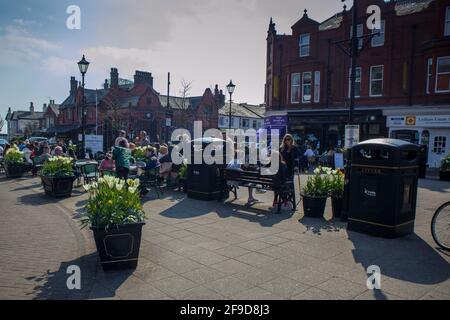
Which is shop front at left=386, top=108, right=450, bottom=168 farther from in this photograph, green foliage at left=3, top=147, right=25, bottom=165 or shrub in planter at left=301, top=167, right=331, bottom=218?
green foliage at left=3, top=147, right=25, bottom=165

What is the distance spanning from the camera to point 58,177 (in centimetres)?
1003

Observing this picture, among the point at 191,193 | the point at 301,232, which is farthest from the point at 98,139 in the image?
the point at 301,232

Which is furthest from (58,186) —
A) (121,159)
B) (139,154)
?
(139,154)

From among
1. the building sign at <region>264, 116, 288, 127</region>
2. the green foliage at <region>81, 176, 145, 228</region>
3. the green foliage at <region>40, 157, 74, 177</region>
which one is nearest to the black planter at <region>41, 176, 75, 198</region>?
the green foliage at <region>40, 157, 74, 177</region>

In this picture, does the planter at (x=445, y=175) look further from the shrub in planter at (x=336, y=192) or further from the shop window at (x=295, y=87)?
the shop window at (x=295, y=87)

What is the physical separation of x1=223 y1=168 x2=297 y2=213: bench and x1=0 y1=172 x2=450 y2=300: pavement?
56 centimetres

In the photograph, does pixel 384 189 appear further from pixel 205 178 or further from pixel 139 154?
pixel 139 154

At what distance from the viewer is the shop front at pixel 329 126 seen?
82.0 ft

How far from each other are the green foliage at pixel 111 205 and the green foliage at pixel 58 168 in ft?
18.6

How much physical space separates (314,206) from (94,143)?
1530cm

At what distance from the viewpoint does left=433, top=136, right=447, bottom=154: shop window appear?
2234 cm

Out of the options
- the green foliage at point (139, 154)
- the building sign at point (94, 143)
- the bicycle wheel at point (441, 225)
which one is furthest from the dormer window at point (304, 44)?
the bicycle wheel at point (441, 225)

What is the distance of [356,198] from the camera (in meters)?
6.66
